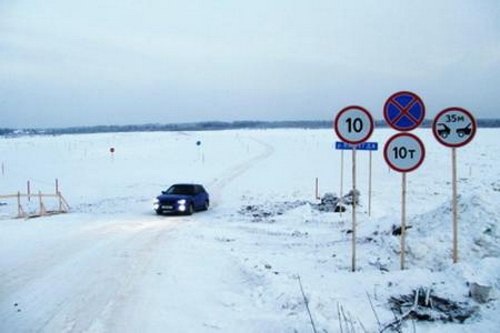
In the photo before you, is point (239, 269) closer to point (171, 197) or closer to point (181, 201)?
point (181, 201)

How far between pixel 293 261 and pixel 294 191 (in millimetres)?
18422

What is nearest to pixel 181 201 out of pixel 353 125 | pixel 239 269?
pixel 239 269

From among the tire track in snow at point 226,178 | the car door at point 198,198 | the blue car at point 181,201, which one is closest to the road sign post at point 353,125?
the blue car at point 181,201

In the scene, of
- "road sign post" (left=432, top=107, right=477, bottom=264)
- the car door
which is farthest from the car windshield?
"road sign post" (left=432, top=107, right=477, bottom=264)

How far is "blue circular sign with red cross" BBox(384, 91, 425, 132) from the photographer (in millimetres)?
7617

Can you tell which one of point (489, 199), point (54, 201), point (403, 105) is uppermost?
point (403, 105)

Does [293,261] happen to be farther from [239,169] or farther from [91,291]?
[239,169]

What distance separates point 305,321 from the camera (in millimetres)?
5613

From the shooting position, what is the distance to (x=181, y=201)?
745 inches

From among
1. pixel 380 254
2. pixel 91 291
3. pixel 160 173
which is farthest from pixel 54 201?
pixel 380 254

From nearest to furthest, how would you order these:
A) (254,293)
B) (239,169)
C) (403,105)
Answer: (254,293) → (403,105) → (239,169)

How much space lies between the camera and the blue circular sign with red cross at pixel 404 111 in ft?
25.0

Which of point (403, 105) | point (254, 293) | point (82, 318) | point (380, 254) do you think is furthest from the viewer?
point (380, 254)

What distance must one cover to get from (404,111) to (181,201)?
12.8 meters
